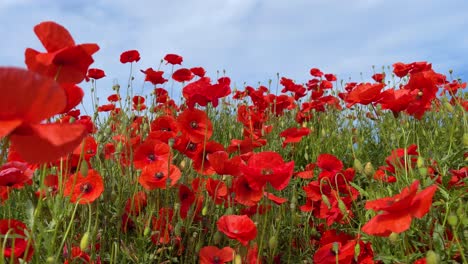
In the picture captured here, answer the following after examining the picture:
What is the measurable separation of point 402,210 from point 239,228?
55 centimetres

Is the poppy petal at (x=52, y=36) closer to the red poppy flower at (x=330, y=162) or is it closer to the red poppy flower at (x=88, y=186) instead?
the red poppy flower at (x=88, y=186)

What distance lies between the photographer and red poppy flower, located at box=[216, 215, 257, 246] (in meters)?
1.62

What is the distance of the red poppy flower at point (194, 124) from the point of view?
2.06 meters

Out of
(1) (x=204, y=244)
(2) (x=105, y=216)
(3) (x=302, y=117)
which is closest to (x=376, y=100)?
(1) (x=204, y=244)

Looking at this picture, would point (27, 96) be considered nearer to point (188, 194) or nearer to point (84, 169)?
point (84, 169)

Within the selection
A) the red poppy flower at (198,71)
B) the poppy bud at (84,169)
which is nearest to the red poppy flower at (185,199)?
the poppy bud at (84,169)

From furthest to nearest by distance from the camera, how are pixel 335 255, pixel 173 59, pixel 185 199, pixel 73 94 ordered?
pixel 173 59
pixel 185 199
pixel 335 255
pixel 73 94

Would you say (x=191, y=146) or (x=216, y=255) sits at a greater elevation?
(x=191, y=146)

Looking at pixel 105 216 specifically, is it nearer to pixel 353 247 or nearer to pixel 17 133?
pixel 353 247

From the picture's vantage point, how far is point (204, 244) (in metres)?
2.21

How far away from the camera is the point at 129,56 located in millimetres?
3553

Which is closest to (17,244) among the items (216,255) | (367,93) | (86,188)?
(86,188)

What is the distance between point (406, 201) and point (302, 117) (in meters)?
3.16

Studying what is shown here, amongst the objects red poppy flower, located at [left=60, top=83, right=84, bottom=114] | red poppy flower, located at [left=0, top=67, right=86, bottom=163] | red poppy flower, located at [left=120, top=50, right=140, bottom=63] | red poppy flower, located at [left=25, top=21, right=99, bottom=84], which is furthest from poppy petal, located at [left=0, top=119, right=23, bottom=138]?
red poppy flower, located at [left=120, top=50, right=140, bottom=63]
